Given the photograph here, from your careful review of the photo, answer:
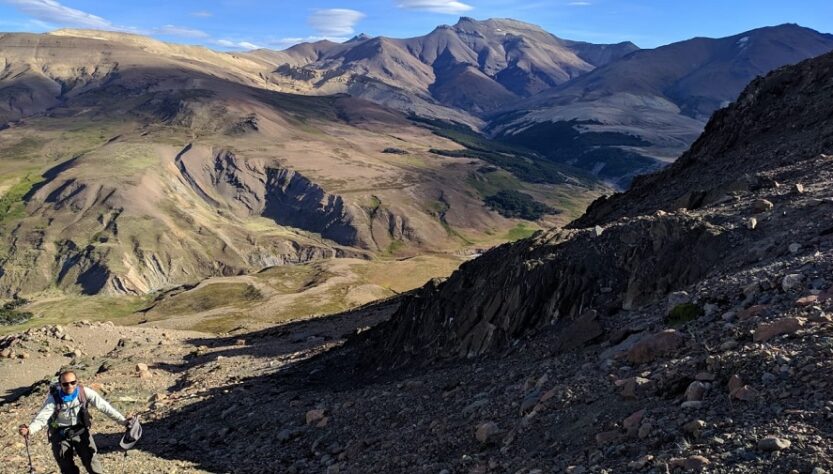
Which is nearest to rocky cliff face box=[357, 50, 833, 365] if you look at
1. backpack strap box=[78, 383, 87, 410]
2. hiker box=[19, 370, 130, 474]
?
hiker box=[19, 370, 130, 474]

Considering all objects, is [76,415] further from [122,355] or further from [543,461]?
[122,355]

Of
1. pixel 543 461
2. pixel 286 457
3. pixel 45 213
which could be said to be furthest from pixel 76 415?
pixel 45 213

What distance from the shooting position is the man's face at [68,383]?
48.3 ft

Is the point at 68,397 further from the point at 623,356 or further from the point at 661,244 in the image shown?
the point at 661,244

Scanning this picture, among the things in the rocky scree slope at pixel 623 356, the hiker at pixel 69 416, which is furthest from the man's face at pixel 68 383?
the rocky scree slope at pixel 623 356

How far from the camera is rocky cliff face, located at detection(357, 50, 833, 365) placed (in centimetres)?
2184

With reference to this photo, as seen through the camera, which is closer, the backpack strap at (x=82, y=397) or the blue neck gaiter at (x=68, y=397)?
the blue neck gaiter at (x=68, y=397)

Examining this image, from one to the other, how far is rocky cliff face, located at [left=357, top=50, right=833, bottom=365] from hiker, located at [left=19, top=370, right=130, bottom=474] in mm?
14396

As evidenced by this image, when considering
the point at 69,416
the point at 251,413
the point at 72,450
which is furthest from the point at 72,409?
the point at 251,413

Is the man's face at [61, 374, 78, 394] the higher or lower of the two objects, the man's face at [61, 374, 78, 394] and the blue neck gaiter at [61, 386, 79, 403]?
the higher

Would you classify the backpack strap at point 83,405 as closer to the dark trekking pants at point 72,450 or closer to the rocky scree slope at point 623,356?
the dark trekking pants at point 72,450

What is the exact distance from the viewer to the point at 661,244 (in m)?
23.8

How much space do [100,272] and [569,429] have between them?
179 m

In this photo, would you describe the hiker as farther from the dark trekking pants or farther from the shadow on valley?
the shadow on valley
